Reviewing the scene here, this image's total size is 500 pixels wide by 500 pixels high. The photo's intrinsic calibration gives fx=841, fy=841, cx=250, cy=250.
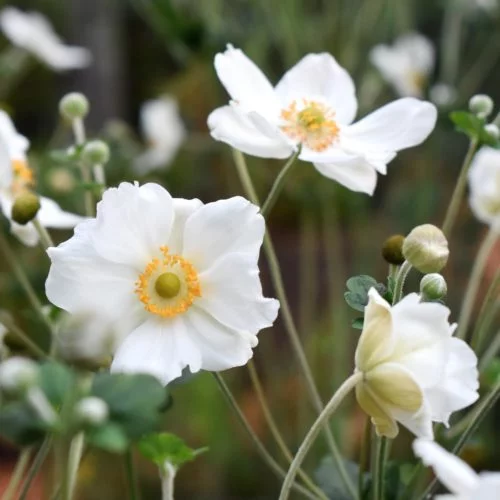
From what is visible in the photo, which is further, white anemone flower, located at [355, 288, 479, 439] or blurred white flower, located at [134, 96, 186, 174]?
blurred white flower, located at [134, 96, 186, 174]

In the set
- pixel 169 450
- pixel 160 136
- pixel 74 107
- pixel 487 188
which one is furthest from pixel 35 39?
pixel 169 450

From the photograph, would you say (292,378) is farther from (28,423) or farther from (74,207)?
(28,423)

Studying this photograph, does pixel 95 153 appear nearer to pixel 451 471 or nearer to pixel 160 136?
pixel 451 471

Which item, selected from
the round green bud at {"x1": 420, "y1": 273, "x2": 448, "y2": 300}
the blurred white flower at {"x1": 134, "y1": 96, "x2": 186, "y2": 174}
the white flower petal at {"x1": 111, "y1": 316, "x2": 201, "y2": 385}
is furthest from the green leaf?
the blurred white flower at {"x1": 134, "y1": 96, "x2": 186, "y2": 174}

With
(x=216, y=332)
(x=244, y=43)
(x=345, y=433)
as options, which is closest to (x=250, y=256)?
(x=216, y=332)

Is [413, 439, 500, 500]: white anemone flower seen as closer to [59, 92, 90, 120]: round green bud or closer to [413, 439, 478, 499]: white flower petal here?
[413, 439, 478, 499]: white flower petal
